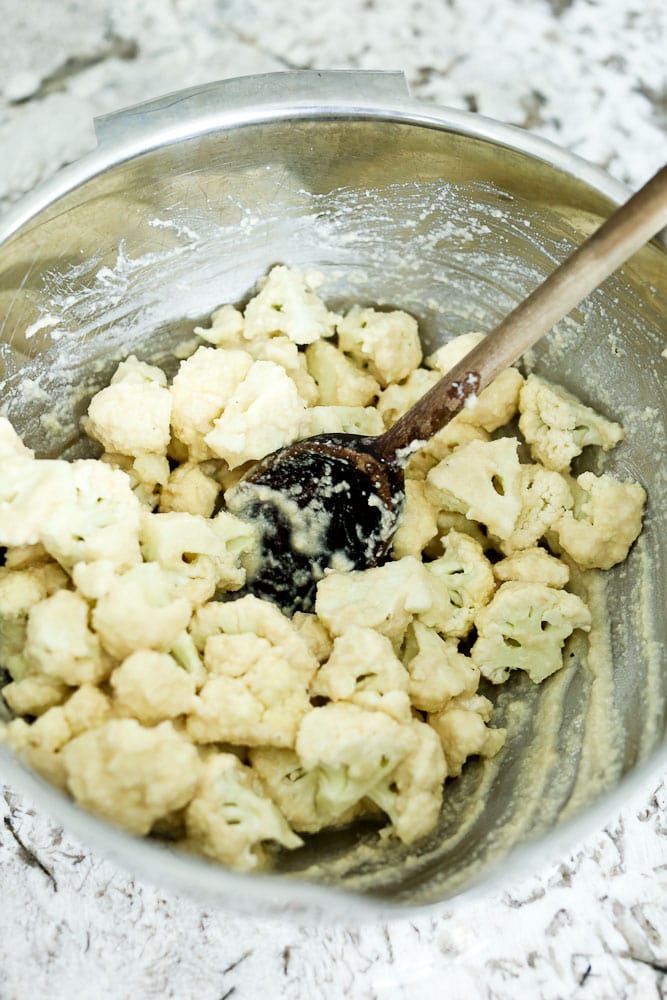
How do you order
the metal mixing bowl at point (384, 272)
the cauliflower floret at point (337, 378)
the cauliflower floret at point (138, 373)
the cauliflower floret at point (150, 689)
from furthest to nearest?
the cauliflower floret at point (337, 378) < the cauliflower floret at point (138, 373) < the metal mixing bowl at point (384, 272) < the cauliflower floret at point (150, 689)

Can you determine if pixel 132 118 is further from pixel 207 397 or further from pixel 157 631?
pixel 157 631

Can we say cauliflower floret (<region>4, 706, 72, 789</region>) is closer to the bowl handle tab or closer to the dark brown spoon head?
the dark brown spoon head

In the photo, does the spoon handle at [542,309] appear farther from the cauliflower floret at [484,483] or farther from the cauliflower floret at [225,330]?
the cauliflower floret at [225,330]

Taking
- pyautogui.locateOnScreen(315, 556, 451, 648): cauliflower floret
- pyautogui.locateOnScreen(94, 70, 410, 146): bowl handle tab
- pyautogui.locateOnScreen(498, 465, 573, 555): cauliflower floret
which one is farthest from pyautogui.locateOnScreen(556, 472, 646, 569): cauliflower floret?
pyautogui.locateOnScreen(94, 70, 410, 146): bowl handle tab

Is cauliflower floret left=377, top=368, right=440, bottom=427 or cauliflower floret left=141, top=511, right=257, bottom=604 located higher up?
cauliflower floret left=377, top=368, right=440, bottom=427

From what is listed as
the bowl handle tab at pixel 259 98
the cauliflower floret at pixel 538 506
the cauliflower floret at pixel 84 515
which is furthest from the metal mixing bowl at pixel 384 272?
the cauliflower floret at pixel 84 515

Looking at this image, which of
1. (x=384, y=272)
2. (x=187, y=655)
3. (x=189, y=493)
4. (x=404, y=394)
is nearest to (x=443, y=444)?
(x=404, y=394)

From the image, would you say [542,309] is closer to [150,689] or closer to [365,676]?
[365,676]
